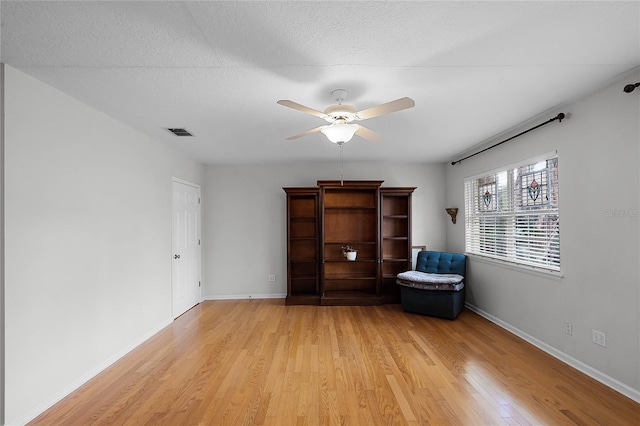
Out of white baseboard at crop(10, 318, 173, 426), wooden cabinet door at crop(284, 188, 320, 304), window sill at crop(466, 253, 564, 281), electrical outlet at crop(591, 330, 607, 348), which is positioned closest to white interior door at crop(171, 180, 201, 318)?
white baseboard at crop(10, 318, 173, 426)

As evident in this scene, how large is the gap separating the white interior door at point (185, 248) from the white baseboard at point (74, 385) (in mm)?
851

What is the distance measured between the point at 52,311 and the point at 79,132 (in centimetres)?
149

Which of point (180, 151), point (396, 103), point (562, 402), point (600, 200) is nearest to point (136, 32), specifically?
point (396, 103)

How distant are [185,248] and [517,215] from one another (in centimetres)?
462

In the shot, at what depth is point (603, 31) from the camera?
5.49ft

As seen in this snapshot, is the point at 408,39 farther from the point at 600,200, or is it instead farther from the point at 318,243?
the point at 318,243

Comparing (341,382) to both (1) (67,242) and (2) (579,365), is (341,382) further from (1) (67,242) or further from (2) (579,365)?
(1) (67,242)

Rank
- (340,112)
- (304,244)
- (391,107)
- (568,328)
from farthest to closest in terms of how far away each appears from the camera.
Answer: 1. (304,244)
2. (568,328)
3. (340,112)
4. (391,107)

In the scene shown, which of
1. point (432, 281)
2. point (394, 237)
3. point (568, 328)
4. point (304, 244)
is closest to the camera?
point (568, 328)

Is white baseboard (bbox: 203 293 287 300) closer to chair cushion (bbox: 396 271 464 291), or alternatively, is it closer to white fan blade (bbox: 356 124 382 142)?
chair cushion (bbox: 396 271 464 291)

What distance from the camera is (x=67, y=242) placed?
243 centimetres

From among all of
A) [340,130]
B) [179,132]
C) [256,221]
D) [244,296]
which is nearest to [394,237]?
[256,221]

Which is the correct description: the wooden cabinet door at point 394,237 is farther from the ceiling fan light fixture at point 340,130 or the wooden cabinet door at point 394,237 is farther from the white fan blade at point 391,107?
the white fan blade at point 391,107

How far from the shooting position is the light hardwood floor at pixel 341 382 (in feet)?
6.77
